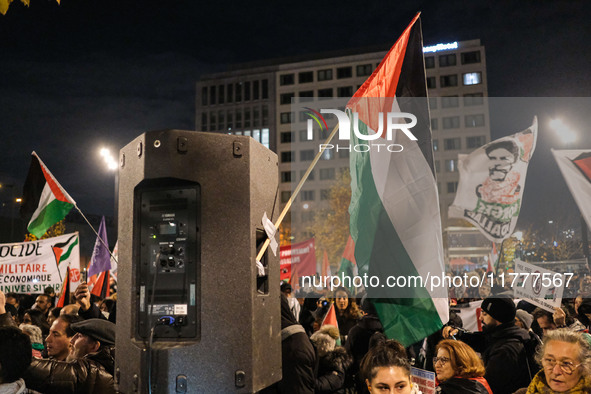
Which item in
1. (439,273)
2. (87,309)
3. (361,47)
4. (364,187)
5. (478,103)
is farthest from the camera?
(361,47)

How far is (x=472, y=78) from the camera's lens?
70562mm

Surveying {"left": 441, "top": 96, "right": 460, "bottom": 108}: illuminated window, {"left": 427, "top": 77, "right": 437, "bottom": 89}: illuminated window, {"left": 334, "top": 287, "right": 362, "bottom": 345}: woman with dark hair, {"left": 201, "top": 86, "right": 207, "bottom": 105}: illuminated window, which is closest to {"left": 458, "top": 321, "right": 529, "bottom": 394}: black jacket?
{"left": 334, "top": 287, "right": 362, "bottom": 345}: woman with dark hair

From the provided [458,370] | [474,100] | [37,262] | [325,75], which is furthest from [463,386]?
[325,75]

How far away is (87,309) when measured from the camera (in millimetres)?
6613

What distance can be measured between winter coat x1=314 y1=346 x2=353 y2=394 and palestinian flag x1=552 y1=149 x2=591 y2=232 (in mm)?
4779

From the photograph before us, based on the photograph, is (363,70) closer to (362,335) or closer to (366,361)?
(362,335)

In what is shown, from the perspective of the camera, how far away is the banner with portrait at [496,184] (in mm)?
11391

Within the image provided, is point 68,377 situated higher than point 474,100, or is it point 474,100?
point 474,100

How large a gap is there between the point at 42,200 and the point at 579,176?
9799mm

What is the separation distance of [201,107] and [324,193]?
24.8 meters

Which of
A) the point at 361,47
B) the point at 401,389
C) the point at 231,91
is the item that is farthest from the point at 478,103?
the point at 401,389

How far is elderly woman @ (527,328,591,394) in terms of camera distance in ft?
12.6

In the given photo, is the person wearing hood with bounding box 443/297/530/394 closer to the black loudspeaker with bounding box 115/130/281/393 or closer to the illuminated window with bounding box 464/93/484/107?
the black loudspeaker with bounding box 115/130/281/393

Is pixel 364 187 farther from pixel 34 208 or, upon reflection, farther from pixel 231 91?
pixel 231 91
